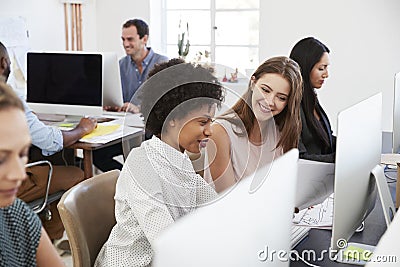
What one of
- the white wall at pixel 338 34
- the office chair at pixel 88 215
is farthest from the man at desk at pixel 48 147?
the white wall at pixel 338 34

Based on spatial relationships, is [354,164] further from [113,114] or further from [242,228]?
[113,114]

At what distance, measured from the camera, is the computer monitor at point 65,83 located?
3.37m

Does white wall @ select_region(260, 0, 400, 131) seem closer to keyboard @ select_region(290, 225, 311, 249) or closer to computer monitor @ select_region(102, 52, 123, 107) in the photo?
computer monitor @ select_region(102, 52, 123, 107)

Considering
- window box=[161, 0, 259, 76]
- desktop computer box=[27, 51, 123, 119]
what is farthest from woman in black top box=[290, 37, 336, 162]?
window box=[161, 0, 259, 76]

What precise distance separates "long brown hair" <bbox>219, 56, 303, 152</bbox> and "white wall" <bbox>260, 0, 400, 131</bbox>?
2698 millimetres

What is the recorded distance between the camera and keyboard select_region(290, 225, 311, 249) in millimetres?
1659

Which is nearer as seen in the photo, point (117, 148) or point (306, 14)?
point (117, 148)

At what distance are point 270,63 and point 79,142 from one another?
4.65 ft

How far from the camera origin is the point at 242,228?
2.51 ft

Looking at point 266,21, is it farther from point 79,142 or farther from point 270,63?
point 270,63

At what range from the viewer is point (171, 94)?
4.82 feet

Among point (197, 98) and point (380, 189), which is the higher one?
point (197, 98)

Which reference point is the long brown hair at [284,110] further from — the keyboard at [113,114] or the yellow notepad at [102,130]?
the keyboard at [113,114]

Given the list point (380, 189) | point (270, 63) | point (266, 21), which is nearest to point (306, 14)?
point (266, 21)
